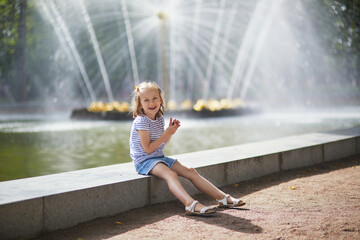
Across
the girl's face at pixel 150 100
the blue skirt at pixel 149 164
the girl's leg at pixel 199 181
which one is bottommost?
the girl's leg at pixel 199 181

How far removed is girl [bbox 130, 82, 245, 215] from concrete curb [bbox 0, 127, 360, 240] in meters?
0.17

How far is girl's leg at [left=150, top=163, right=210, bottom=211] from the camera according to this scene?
3.82m

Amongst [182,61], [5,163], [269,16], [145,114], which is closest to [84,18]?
[182,61]

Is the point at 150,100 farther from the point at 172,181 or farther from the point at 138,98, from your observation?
the point at 172,181

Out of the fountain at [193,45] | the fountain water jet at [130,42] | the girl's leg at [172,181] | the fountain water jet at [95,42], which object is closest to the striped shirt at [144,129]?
the girl's leg at [172,181]

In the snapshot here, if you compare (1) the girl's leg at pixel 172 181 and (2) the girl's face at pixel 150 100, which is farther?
(2) the girl's face at pixel 150 100

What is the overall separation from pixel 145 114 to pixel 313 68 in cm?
2825

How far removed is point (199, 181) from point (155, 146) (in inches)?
21.3

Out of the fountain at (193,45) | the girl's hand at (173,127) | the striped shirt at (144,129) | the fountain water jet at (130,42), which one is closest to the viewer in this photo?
the girl's hand at (173,127)

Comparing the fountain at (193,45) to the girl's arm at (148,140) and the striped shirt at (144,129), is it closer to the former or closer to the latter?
the striped shirt at (144,129)

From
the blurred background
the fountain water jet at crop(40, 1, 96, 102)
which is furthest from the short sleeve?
the fountain water jet at crop(40, 1, 96, 102)

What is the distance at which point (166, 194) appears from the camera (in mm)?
4320

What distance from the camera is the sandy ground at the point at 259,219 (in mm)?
3225

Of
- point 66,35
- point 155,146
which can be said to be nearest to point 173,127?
point 155,146
